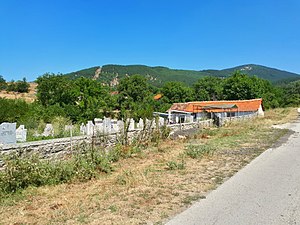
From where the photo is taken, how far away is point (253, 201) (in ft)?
15.8

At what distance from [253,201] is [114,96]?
52888mm

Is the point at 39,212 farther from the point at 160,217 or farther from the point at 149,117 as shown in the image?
the point at 149,117

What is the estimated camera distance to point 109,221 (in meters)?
4.04

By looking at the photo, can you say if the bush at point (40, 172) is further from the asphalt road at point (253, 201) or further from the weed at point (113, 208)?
the asphalt road at point (253, 201)

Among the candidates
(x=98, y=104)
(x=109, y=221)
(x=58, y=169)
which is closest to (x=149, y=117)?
(x=58, y=169)

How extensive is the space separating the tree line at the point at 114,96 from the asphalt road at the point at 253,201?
754 centimetres

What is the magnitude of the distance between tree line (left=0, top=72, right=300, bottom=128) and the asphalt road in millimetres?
7538

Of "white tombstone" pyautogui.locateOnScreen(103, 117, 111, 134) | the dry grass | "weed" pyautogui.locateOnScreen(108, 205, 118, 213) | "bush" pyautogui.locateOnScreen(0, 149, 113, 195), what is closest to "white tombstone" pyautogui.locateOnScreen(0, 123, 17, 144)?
"bush" pyautogui.locateOnScreen(0, 149, 113, 195)

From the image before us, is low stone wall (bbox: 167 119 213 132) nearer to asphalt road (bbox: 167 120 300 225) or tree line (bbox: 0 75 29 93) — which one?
A: asphalt road (bbox: 167 120 300 225)

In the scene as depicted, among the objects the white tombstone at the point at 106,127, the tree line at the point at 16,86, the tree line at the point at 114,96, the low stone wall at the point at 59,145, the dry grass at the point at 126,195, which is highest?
the tree line at the point at 16,86

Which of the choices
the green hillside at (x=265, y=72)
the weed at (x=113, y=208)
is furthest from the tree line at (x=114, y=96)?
the green hillside at (x=265, y=72)

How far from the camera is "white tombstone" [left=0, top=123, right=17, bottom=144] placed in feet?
26.6

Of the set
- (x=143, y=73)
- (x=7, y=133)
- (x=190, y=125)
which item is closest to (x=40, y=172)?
(x=7, y=133)

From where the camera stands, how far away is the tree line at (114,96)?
3306cm
